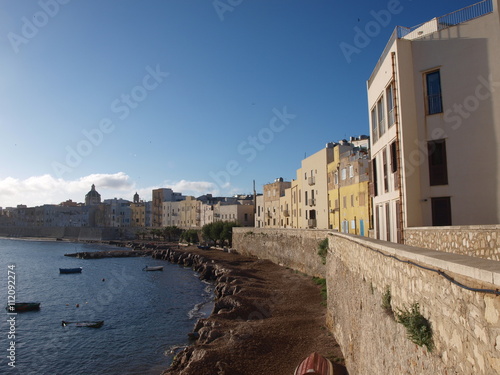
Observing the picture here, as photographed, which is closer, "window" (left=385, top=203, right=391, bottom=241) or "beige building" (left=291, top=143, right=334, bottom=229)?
"window" (left=385, top=203, right=391, bottom=241)

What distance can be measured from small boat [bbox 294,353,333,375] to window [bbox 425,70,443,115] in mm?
10745

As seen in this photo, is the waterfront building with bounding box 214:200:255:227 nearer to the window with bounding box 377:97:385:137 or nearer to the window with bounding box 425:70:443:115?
the window with bounding box 377:97:385:137

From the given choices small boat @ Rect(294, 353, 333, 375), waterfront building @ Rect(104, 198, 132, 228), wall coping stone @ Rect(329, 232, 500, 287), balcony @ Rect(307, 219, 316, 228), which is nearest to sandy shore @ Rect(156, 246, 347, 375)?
small boat @ Rect(294, 353, 333, 375)

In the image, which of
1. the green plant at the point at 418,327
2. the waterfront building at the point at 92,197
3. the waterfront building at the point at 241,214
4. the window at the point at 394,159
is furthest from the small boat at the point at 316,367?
the waterfront building at the point at 92,197

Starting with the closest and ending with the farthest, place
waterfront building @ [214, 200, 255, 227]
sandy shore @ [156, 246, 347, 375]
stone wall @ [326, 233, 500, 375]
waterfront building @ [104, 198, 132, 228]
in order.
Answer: stone wall @ [326, 233, 500, 375] < sandy shore @ [156, 246, 347, 375] < waterfront building @ [214, 200, 255, 227] < waterfront building @ [104, 198, 132, 228]

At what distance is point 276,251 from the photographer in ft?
156

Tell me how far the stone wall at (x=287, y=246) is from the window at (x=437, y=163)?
1492 centimetres

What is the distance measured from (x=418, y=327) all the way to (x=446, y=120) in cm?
1244

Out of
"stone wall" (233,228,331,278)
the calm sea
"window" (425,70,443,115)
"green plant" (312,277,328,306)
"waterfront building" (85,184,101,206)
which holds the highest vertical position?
"waterfront building" (85,184,101,206)

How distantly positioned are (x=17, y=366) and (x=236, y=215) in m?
66.0

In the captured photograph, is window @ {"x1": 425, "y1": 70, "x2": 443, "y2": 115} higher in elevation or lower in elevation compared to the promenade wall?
higher

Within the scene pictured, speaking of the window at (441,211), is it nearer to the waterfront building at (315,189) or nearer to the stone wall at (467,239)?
the stone wall at (467,239)

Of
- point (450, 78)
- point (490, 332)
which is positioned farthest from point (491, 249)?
point (450, 78)

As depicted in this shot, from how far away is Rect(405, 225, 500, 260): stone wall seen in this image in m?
→ 9.51
